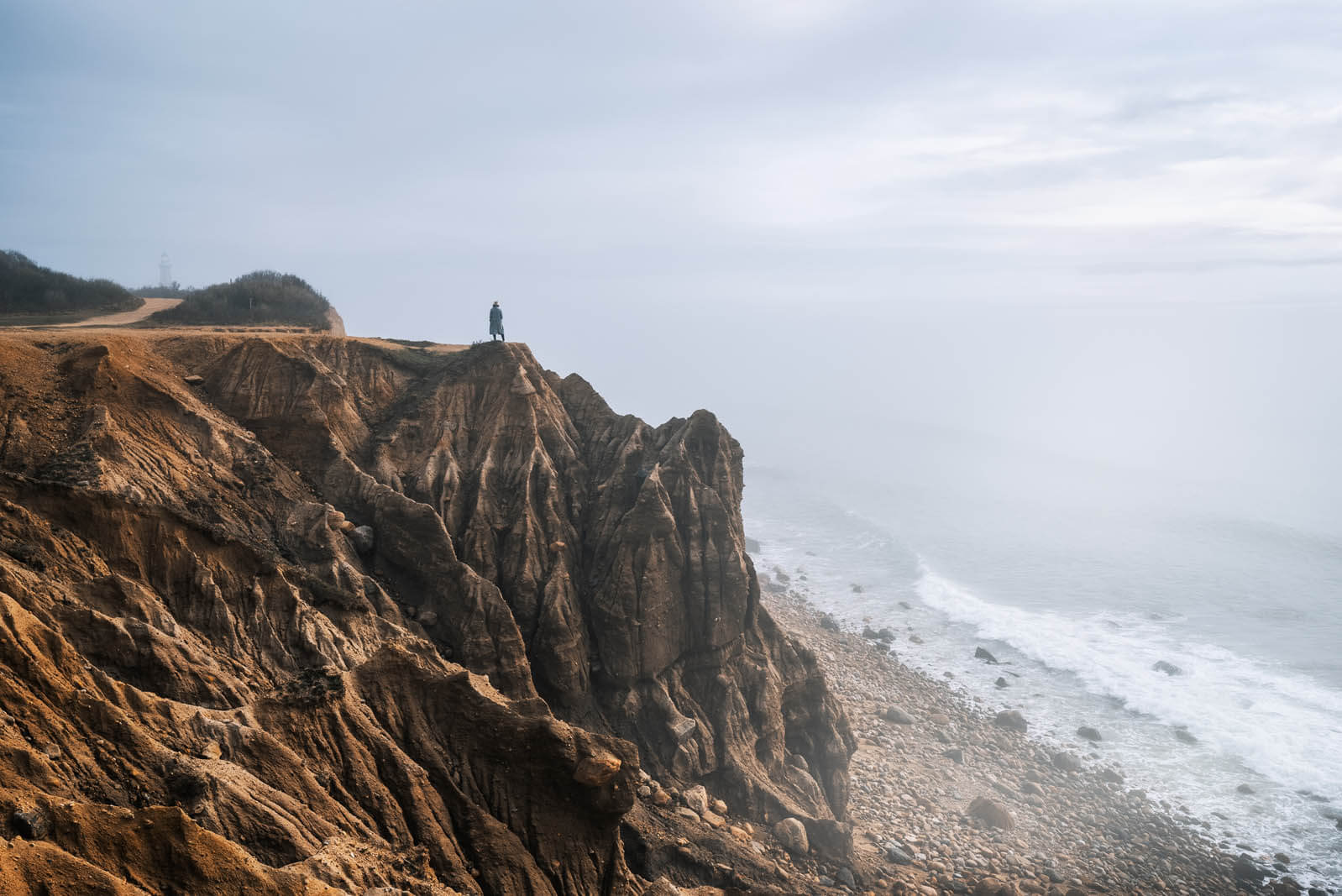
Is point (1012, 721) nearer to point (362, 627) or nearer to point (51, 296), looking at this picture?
point (362, 627)

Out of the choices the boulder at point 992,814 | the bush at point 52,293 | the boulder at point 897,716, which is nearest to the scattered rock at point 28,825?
the boulder at point 992,814

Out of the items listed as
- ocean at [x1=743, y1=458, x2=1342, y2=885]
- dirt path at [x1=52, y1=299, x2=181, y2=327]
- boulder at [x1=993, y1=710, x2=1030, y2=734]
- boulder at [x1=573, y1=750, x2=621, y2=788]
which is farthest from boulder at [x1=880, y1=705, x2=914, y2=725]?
dirt path at [x1=52, y1=299, x2=181, y2=327]

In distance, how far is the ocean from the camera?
45.1m

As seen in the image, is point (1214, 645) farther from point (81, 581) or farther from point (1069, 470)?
point (1069, 470)

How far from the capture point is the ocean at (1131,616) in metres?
45.1

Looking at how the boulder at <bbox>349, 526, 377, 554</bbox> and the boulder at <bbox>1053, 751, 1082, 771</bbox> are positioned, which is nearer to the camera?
the boulder at <bbox>349, 526, 377, 554</bbox>

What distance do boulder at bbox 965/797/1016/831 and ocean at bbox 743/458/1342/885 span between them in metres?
11.3

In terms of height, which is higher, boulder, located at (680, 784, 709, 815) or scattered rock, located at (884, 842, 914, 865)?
boulder, located at (680, 784, 709, 815)

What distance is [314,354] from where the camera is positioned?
3381 centimetres

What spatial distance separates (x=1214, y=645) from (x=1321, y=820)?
88.9 ft

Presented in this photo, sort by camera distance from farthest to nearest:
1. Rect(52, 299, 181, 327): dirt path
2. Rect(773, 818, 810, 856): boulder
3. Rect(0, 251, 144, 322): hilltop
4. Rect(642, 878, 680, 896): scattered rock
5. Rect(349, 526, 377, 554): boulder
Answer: Rect(0, 251, 144, 322): hilltop, Rect(52, 299, 181, 327): dirt path, Rect(773, 818, 810, 856): boulder, Rect(349, 526, 377, 554): boulder, Rect(642, 878, 680, 896): scattered rock

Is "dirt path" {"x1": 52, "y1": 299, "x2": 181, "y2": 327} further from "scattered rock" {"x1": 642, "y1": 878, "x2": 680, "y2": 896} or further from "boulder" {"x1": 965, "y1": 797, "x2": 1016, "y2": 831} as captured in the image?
"boulder" {"x1": 965, "y1": 797, "x2": 1016, "y2": 831}

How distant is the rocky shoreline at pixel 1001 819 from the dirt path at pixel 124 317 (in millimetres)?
41722

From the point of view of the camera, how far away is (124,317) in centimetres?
4072
